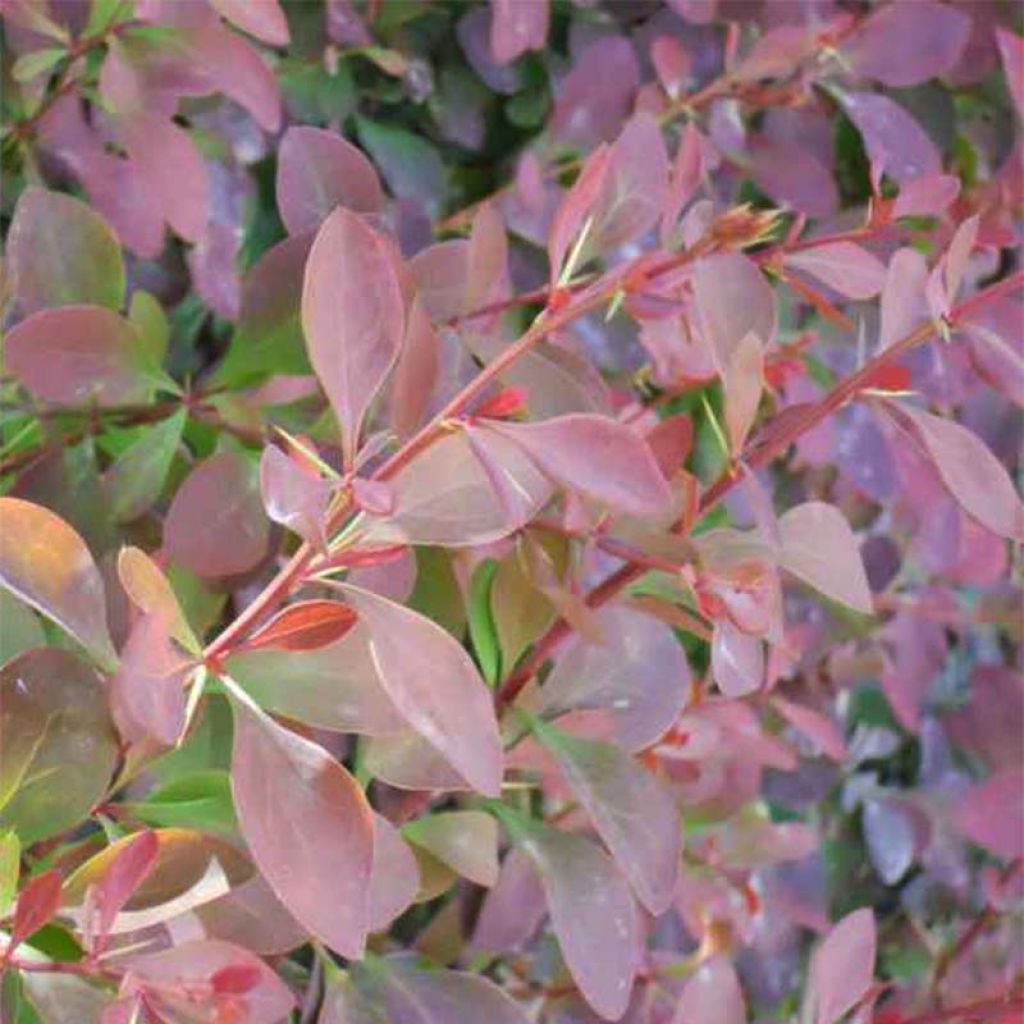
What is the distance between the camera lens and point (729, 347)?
48 cm

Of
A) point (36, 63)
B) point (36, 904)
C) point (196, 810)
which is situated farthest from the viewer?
point (36, 63)

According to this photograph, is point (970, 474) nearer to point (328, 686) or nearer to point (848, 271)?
point (848, 271)

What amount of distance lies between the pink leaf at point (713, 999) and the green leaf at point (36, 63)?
1.30 feet

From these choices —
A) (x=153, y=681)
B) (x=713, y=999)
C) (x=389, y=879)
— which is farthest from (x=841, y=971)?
(x=153, y=681)

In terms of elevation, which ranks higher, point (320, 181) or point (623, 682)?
point (320, 181)

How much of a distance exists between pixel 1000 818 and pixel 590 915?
351mm

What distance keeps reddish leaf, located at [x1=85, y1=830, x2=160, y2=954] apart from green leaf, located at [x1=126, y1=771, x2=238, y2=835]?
9cm

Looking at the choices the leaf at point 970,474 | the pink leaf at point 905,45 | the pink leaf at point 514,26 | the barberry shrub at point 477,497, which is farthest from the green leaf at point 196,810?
the pink leaf at point 905,45

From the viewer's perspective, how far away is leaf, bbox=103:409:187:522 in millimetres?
534

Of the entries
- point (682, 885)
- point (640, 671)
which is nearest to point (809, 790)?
point (682, 885)

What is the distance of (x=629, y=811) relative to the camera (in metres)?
0.49

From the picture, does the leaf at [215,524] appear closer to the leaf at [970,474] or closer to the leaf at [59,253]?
the leaf at [59,253]

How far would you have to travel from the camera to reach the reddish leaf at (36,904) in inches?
14.0

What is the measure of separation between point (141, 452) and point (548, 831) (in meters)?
0.18
